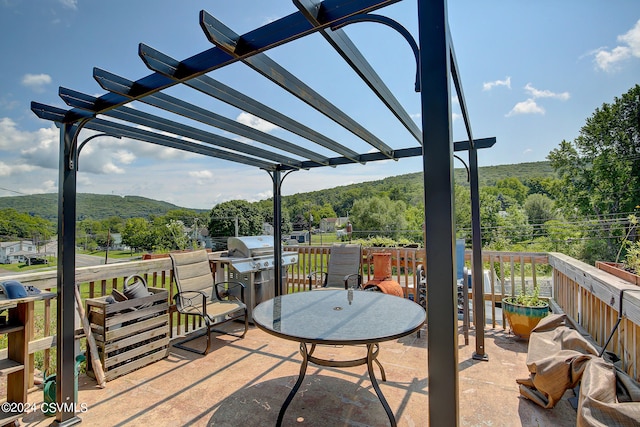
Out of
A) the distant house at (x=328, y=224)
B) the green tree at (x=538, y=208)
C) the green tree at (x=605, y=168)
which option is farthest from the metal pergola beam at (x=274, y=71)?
the green tree at (x=538, y=208)

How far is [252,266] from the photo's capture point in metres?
4.17

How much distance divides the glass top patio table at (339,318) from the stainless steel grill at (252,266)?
1.45 metres

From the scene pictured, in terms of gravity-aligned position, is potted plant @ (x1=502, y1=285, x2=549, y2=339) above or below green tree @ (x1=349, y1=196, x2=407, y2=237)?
below

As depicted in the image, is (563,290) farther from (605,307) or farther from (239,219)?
(239,219)

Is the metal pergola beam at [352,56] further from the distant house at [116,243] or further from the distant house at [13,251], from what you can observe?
the distant house at [116,243]

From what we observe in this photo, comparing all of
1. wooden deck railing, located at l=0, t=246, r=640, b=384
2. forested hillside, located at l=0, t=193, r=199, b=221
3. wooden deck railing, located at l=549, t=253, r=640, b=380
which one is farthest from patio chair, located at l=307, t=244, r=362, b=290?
forested hillside, located at l=0, t=193, r=199, b=221

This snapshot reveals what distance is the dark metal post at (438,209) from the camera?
1.03 m

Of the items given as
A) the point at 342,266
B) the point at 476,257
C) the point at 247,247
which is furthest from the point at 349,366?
the point at 247,247

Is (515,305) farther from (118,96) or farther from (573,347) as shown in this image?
(118,96)

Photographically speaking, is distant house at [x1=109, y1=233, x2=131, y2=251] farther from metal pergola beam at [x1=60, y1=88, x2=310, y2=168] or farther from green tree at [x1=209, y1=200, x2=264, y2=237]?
green tree at [x1=209, y1=200, x2=264, y2=237]

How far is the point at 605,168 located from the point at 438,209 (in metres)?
25.0

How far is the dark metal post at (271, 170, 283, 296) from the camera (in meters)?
4.36

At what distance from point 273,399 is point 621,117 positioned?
26564 millimetres

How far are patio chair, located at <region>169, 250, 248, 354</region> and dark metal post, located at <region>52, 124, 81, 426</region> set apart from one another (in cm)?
117
